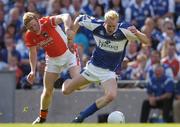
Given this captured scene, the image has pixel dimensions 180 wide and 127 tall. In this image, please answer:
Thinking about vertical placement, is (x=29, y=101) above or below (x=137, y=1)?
below

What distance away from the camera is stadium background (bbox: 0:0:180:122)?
2156 centimetres

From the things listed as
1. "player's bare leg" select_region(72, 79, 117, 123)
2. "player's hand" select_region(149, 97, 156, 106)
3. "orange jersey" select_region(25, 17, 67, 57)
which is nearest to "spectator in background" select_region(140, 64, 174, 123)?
"player's hand" select_region(149, 97, 156, 106)

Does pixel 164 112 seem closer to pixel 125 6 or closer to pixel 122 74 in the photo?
pixel 122 74

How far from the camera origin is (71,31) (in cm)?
1655

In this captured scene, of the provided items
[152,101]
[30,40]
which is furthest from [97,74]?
[152,101]

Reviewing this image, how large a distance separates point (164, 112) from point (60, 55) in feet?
13.1

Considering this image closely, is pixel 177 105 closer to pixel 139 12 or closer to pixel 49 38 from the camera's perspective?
pixel 139 12

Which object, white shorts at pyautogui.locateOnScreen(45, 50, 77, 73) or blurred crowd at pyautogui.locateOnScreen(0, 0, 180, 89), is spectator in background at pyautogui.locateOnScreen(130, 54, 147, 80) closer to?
blurred crowd at pyautogui.locateOnScreen(0, 0, 180, 89)

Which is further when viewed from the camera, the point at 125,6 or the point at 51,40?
the point at 125,6

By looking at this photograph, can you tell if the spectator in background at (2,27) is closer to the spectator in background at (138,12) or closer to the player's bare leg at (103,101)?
the spectator in background at (138,12)

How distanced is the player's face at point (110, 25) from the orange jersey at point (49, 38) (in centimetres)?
114

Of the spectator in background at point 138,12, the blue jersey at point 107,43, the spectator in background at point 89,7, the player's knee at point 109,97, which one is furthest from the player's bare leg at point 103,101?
the spectator in background at point 89,7

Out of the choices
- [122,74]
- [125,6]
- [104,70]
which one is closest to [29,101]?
[122,74]

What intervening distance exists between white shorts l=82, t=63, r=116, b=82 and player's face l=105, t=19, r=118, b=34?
715 millimetres
